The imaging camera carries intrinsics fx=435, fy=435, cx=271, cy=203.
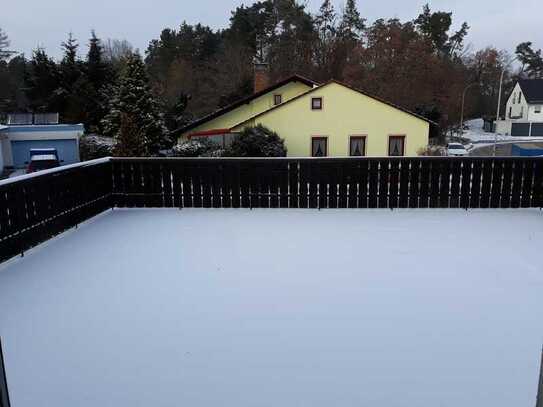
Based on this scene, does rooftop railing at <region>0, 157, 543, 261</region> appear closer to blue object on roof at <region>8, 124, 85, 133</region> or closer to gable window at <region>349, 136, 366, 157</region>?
gable window at <region>349, 136, 366, 157</region>

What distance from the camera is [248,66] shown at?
3391 centimetres

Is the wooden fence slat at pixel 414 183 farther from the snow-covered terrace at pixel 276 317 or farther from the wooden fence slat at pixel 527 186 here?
the wooden fence slat at pixel 527 186

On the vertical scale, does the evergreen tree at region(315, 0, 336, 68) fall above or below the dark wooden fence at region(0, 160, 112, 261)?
above

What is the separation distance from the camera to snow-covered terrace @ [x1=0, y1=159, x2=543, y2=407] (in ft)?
8.14

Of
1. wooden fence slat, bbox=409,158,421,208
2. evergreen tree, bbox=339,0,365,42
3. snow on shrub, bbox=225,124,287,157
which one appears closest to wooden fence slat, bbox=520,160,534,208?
wooden fence slat, bbox=409,158,421,208

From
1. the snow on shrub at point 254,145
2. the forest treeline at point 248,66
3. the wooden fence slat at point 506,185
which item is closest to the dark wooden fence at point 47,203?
the wooden fence slat at point 506,185

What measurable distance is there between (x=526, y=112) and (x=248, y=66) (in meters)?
29.9

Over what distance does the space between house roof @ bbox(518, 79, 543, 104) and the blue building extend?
42.6 m

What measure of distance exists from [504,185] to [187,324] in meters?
6.08

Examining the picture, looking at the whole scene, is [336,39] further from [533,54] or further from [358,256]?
[358,256]

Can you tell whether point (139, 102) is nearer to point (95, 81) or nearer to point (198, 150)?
point (198, 150)

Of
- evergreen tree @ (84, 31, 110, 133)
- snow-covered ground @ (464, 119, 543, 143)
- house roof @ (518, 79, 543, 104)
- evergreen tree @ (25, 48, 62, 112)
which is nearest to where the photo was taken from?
evergreen tree @ (84, 31, 110, 133)

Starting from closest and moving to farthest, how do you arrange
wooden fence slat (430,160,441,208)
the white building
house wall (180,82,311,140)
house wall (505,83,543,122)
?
wooden fence slat (430,160,441,208), house wall (180,82,311,140), the white building, house wall (505,83,543,122)

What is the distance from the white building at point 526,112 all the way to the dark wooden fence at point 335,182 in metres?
38.9
